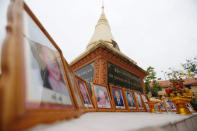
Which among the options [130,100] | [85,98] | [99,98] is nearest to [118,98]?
[130,100]

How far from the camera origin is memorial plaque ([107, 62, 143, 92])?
120 inches

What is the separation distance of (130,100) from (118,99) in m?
0.49

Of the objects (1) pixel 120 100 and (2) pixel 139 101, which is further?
(2) pixel 139 101

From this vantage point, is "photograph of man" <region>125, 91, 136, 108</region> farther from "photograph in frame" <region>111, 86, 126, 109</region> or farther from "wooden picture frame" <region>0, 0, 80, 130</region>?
"wooden picture frame" <region>0, 0, 80, 130</region>

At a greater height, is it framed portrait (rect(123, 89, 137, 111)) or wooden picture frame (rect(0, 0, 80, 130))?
wooden picture frame (rect(0, 0, 80, 130))

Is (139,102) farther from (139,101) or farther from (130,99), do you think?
(130,99)

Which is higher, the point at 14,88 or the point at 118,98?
the point at 14,88

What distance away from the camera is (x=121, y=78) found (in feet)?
11.2

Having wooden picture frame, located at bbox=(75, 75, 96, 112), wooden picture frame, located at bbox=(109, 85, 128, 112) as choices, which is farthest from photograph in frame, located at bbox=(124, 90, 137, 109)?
wooden picture frame, located at bbox=(75, 75, 96, 112)

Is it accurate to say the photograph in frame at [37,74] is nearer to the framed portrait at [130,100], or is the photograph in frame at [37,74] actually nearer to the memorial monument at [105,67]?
the memorial monument at [105,67]

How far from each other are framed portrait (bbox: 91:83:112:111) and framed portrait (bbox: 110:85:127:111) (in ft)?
0.53

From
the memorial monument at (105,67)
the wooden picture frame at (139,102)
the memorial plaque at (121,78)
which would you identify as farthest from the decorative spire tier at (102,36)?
the wooden picture frame at (139,102)

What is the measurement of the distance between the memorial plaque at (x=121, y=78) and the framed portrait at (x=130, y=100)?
1.46 ft

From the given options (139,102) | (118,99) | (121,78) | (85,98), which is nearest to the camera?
(85,98)
